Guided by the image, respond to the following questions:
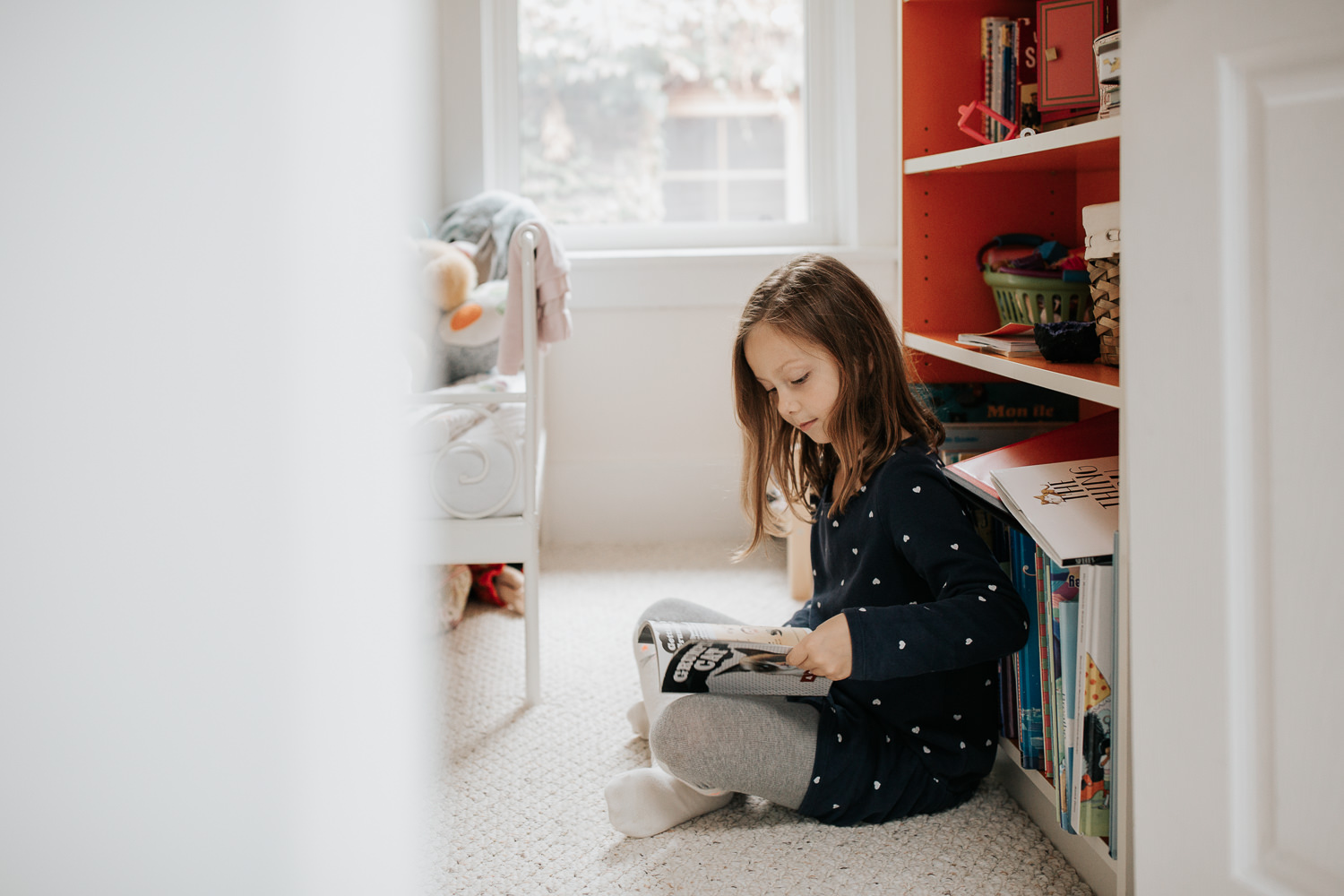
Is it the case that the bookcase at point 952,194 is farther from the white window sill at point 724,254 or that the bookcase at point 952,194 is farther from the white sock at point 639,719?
the white window sill at point 724,254

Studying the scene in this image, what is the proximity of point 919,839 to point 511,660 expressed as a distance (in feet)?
2.39

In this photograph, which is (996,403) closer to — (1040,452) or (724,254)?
(1040,452)

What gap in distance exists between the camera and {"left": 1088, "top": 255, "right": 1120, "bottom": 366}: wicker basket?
95 cm

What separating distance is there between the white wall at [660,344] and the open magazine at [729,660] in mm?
1017

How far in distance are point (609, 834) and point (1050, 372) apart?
0.63m

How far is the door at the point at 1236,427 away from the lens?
616 millimetres

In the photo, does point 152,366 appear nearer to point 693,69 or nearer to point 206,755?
point 206,755

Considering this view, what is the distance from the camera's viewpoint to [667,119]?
91.4 inches

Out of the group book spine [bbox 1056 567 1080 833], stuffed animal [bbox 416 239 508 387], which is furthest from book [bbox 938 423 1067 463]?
stuffed animal [bbox 416 239 508 387]

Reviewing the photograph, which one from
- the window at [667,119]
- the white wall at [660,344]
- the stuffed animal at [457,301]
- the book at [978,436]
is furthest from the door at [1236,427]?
the window at [667,119]

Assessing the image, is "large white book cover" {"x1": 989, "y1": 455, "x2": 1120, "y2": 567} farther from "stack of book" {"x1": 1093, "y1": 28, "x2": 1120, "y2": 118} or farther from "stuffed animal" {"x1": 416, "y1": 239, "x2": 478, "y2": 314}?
"stuffed animal" {"x1": 416, "y1": 239, "x2": 478, "y2": 314}

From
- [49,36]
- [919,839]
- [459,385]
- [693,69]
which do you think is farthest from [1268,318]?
[693,69]

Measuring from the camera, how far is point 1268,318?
639 millimetres

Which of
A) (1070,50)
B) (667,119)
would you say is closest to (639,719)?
(1070,50)
